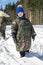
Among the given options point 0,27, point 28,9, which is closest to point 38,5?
point 28,9

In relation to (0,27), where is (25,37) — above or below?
above

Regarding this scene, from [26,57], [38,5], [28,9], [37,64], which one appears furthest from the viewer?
[28,9]

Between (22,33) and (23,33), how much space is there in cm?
3

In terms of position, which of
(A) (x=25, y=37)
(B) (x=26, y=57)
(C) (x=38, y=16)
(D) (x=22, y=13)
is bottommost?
(C) (x=38, y=16)

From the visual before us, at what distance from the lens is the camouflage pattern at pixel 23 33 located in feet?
24.2

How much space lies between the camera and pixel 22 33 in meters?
7.40

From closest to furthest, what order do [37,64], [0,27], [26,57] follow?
[37,64] < [26,57] < [0,27]

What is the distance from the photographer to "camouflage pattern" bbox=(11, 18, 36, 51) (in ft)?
24.2

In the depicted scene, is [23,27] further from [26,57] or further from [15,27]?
[26,57]

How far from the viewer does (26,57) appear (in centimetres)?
734

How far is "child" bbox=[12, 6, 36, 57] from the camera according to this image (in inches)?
290

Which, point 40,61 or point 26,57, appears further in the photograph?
point 26,57

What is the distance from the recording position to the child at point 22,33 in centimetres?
738

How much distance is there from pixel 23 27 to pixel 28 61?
0.98 meters
